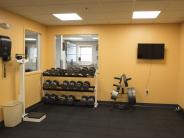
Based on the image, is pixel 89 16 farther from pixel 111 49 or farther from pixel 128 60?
pixel 128 60

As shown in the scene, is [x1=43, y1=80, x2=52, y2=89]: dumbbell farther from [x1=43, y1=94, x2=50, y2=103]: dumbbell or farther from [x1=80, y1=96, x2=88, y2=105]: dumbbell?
[x1=80, y1=96, x2=88, y2=105]: dumbbell

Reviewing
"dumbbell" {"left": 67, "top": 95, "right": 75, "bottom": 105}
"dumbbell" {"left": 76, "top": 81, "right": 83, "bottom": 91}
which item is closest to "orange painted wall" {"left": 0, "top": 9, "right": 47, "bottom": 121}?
"dumbbell" {"left": 67, "top": 95, "right": 75, "bottom": 105}

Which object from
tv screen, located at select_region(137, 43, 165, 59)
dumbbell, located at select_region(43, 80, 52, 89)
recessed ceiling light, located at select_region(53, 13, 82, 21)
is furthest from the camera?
dumbbell, located at select_region(43, 80, 52, 89)

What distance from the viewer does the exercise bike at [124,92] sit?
5586 millimetres

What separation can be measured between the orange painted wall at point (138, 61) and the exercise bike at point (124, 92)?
24 centimetres

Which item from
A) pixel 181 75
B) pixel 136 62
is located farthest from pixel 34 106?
pixel 181 75

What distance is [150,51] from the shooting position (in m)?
5.90

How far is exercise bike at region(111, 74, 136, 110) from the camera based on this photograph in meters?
5.59

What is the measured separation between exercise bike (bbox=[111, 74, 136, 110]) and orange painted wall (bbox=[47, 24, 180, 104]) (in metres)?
0.24

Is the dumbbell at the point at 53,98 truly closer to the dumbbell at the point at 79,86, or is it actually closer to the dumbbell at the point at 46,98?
the dumbbell at the point at 46,98

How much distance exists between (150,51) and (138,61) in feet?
1.56
